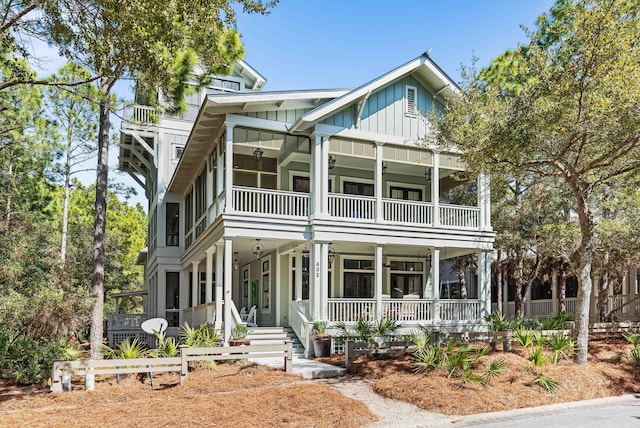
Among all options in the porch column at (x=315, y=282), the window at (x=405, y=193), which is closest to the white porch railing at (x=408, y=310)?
the porch column at (x=315, y=282)

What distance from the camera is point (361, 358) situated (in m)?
13.2

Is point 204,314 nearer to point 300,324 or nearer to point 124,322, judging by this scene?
point 300,324

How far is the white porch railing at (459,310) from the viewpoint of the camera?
57.5ft

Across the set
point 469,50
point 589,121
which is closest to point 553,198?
point 469,50

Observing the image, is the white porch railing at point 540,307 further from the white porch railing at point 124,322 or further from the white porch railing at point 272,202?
the white porch railing at point 124,322

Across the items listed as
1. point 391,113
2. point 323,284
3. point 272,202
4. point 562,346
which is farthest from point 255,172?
point 562,346

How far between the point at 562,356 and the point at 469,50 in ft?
26.1

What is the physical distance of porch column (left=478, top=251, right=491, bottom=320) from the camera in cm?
1786

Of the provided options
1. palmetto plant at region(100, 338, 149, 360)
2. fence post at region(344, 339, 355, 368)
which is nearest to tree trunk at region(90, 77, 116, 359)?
palmetto plant at region(100, 338, 149, 360)

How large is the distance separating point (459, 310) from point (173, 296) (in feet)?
41.0

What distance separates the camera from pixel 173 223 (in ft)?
79.9

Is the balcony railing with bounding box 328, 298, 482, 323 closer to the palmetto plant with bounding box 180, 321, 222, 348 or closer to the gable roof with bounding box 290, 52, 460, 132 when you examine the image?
the palmetto plant with bounding box 180, 321, 222, 348

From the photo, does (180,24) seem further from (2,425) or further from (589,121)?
(589,121)

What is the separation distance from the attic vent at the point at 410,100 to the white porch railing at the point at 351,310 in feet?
20.4
